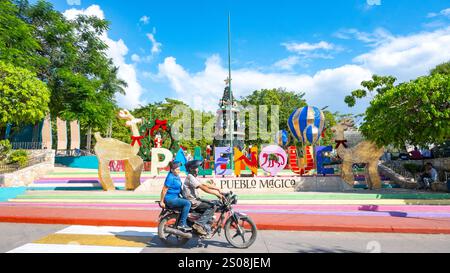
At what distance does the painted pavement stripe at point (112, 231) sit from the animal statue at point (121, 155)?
6458 mm

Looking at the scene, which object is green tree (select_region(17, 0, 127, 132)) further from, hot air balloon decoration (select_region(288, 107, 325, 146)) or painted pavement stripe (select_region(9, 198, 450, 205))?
hot air balloon decoration (select_region(288, 107, 325, 146))

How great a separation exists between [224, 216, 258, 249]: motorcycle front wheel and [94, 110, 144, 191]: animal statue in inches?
368

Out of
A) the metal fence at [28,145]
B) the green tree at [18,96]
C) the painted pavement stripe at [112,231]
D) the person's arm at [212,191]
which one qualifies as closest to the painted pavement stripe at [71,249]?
the painted pavement stripe at [112,231]

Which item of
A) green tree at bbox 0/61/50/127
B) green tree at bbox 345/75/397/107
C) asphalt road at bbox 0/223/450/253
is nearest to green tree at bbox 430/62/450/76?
green tree at bbox 345/75/397/107

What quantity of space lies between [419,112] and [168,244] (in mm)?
10718

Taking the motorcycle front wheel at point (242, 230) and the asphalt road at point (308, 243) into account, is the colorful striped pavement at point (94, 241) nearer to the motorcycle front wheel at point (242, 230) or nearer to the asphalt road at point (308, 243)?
the asphalt road at point (308, 243)

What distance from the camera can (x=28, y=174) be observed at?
704 inches

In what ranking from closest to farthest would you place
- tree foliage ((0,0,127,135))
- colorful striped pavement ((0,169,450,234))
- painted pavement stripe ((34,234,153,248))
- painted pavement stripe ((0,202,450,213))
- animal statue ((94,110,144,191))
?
painted pavement stripe ((34,234,153,248))
colorful striped pavement ((0,169,450,234))
painted pavement stripe ((0,202,450,213))
animal statue ((94,110,144,191))
tree foliage ((0,0,127,135))

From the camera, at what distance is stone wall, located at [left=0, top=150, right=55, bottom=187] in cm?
1586

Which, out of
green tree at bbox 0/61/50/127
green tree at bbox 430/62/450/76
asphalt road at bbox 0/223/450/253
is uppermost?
green tree at bbox 430/62/450/76

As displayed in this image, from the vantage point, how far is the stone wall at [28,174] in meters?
15.9

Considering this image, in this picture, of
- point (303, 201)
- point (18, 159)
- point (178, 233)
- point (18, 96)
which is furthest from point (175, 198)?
point (18, 159)

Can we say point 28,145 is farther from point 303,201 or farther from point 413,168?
point 413,168
